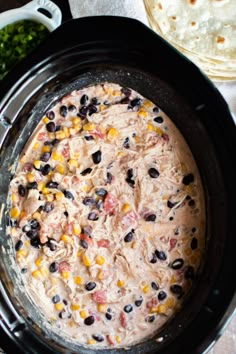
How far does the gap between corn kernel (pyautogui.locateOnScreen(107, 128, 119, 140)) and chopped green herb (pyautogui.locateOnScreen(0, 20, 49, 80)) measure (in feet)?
2.32

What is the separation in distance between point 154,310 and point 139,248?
252 millimetres

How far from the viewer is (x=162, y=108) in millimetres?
2535

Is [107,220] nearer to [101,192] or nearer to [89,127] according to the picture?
[101,192]

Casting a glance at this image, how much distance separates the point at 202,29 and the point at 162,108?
52 cm

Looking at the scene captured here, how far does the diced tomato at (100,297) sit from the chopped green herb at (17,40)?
111 centimetres

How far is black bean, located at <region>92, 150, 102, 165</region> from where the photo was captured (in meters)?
2.45

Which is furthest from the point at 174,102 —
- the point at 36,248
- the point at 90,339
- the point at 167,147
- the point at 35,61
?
the point at 90,339

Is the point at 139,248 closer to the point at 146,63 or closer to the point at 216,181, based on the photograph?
the point at 216,181

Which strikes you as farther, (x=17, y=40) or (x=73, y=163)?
(x=17, y=40)

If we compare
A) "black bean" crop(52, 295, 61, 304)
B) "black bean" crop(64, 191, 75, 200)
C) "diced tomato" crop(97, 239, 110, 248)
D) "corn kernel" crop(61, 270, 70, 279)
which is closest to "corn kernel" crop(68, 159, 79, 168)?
"black bean" crop(64, 191, 75, 200)

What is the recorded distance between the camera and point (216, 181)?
244 centimetres

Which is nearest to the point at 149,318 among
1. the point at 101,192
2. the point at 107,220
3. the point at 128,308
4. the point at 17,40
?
the point at 128,308

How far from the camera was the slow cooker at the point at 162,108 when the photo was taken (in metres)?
2.38

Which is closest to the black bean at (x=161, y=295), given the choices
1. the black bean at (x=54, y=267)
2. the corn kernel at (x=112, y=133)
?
the black bean at (x=54, y=267)
